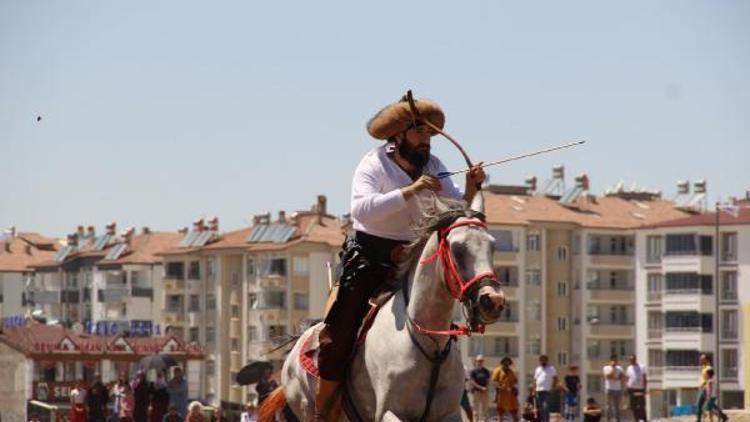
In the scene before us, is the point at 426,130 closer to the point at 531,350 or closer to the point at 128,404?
the point at 128,404

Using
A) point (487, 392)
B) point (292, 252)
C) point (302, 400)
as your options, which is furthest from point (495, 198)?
point (302, 400)

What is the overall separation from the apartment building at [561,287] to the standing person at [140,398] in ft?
487

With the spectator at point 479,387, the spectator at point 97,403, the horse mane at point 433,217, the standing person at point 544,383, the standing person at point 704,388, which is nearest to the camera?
the horse mane at point 433,217

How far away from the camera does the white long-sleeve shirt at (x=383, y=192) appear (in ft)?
53.2

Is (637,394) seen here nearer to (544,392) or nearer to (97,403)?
(544,392)

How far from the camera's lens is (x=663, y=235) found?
18438 centimetres

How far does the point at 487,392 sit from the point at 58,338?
112557 millimetres

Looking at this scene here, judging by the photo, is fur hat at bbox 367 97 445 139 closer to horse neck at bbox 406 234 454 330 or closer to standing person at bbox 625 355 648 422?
horse neck at bbox 406 234 454 330

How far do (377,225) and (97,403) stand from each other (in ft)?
81.1

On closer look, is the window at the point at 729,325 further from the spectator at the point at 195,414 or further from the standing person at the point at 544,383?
the spectator at the point at 195,414

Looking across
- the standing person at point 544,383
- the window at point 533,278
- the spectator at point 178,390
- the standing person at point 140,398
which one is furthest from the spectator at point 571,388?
the window at point 533,278

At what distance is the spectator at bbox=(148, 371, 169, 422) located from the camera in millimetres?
38381

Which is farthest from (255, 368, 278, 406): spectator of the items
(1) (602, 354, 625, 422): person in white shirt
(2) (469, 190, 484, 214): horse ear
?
(1) (602, 354, 625, 422): person in white shirt

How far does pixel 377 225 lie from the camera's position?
1653 centimetres
